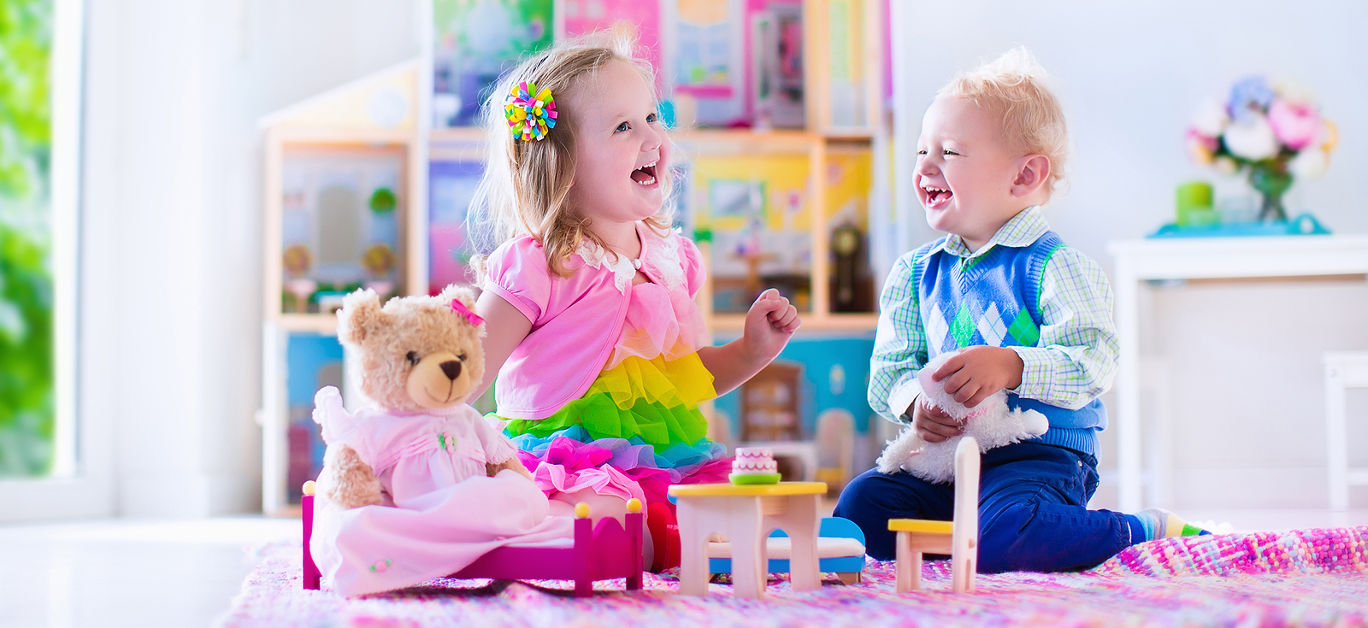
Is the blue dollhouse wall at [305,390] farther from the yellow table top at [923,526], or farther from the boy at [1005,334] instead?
the yellow table top at [923,526]

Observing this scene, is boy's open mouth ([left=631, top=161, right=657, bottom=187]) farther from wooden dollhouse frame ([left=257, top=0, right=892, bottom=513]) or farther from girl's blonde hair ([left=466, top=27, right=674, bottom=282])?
wooden dollhouse frame ([left=257, top=0, right=892, bottom=513])

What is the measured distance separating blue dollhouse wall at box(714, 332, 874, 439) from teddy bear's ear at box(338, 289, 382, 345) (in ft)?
6.35

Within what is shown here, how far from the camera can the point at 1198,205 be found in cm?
256

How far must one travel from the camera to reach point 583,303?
1379 mm

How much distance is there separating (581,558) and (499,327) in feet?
1.22

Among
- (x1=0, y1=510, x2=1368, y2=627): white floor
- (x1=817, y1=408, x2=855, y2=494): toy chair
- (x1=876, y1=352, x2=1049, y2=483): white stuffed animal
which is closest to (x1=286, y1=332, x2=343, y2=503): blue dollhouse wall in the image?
(x1=0, y1=510, x2=1368, y2=627): white floor

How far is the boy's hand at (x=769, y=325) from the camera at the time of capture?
140 centimetres

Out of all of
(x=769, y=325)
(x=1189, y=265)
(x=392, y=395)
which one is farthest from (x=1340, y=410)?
(x=392, y=395)

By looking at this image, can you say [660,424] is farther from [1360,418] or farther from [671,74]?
[1360,418]

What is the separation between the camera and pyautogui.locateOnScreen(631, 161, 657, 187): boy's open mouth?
1.45m

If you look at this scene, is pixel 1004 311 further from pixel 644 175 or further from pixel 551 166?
pixel 551 166

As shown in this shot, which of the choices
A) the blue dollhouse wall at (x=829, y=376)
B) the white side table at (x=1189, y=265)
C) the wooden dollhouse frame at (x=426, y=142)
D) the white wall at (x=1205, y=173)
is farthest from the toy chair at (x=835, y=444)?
the white side table at (x=1189, y=265)

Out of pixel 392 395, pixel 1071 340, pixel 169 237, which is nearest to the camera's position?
pixel 392 395

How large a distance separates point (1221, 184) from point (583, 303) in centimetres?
204
